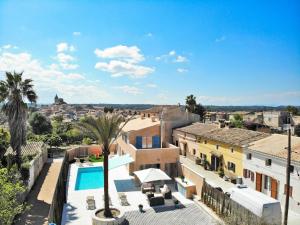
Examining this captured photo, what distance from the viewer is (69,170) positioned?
121ft

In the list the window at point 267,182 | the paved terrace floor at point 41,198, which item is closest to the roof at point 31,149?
the paved terrace floor at point 41,198

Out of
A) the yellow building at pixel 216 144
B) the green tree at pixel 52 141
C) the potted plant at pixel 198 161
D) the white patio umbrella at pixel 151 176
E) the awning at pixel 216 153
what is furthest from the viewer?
the green tree at pixel 52 141

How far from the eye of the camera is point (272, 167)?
25.0 metres

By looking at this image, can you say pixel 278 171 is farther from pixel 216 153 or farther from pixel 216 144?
pixel 216 144

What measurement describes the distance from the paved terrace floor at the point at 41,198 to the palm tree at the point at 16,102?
323 cm

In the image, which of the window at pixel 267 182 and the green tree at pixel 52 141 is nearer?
the window at pixel 267 182

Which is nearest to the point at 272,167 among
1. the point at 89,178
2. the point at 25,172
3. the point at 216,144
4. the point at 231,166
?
the point at 231,166

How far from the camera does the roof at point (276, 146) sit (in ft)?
78.1

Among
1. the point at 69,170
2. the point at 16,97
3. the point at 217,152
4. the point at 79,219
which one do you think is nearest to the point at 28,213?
the point at 79,219

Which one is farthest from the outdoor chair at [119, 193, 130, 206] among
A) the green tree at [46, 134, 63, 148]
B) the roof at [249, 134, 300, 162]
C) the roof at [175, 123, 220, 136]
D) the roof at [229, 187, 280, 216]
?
the green tree at [46, 134, 63, 148]

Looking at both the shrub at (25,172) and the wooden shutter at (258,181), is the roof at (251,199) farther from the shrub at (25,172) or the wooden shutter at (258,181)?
the shrub at (25,172)

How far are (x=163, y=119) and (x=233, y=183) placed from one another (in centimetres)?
1538

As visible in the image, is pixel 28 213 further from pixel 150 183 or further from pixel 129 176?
pixel 129 176

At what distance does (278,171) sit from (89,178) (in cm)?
2145
